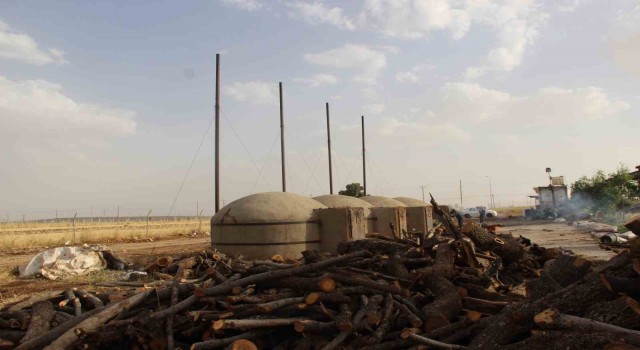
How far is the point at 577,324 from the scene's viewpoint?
4383mm

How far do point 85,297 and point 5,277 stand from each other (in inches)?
359

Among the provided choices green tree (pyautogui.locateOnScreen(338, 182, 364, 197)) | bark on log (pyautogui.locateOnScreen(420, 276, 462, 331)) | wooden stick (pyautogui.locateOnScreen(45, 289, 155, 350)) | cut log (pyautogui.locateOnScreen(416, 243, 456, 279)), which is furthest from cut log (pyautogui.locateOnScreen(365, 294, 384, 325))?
green tree (pyautogui.locateOnScreen(338, 182, 364, 197))

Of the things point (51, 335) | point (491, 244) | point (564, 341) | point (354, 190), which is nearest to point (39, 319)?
point (51, 335)

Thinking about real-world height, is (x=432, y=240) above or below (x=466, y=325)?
above

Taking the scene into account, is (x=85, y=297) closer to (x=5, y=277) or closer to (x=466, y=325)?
(x=466, y=325)

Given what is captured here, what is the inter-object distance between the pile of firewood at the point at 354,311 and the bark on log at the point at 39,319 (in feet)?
0.04

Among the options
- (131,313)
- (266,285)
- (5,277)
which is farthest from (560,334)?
(5,277)

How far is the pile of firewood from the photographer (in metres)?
4.74

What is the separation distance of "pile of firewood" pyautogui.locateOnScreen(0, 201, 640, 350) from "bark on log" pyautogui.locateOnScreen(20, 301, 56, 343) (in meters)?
0.01

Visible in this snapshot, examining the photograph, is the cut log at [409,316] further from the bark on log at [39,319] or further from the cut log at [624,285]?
the bark on log at [39,319]

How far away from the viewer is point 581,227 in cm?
2736

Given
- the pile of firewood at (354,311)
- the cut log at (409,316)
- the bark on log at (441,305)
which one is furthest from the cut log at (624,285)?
the cut log at (409,316)

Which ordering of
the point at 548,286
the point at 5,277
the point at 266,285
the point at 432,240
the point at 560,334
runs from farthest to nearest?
the point at 5,277
the point at 432,240
the point at 266,285
the point at 548,286
the point at 560,334

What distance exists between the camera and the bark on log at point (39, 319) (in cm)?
633
